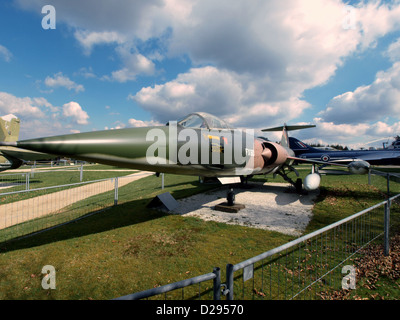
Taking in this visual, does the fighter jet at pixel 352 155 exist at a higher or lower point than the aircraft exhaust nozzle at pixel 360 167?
higher

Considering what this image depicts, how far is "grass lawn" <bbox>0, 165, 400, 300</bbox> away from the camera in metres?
3.27

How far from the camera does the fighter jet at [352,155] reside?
18672mm

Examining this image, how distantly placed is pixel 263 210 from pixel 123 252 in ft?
17.2

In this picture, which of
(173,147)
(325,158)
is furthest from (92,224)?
Result: (325,158)

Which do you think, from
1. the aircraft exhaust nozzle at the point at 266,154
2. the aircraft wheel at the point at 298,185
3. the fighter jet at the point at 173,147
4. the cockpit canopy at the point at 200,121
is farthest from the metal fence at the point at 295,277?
the aircraft wheel at the point at 298,185

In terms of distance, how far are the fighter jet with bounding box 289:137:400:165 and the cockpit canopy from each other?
17.3 metres

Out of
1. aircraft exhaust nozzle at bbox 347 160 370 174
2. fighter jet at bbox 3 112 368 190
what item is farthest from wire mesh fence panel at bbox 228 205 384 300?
aircraft exhaust nozzle at bbox 347 160 370 174

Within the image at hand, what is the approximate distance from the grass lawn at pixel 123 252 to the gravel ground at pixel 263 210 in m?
0.44

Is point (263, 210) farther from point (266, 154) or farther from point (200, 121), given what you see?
point (200, 121)

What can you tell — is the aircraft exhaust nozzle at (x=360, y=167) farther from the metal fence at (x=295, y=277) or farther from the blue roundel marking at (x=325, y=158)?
the blue roundel marking at (x=325, y=158)

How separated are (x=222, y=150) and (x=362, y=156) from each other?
69.8 feet

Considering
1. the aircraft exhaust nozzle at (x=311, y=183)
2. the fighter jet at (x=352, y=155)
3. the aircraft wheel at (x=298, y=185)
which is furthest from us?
the fighter jet at (x=352, y=155)

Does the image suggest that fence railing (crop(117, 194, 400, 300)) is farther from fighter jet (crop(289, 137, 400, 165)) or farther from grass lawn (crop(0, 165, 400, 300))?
fighter jet (crop(289, 137, 400, 165))
